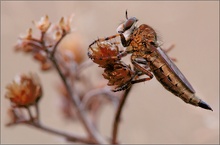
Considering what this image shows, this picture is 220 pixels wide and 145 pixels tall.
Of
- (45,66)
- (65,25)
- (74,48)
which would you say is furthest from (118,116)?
(74,48)

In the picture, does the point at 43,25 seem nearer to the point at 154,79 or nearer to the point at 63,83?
the point at 63,83

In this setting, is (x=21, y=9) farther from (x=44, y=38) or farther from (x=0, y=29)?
(x=44, y=38)

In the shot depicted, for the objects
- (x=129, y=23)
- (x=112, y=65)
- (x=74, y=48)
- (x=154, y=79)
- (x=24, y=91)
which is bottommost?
(x=154, y=79)

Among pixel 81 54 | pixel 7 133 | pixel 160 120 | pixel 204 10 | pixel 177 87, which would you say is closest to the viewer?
pixel 177 87

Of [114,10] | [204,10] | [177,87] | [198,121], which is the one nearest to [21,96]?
[177,87]

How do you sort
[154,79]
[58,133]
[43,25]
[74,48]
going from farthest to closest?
[154,79]
[74,48]
[58,133]
[43,25]
